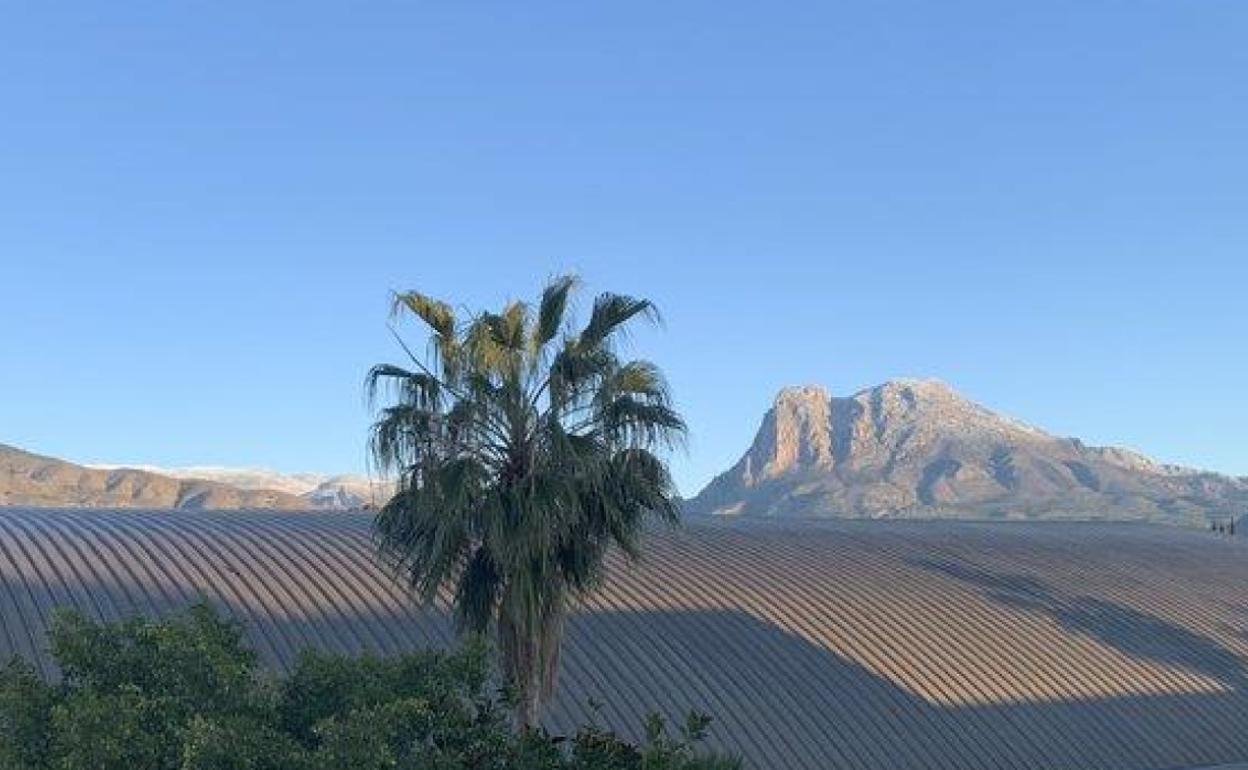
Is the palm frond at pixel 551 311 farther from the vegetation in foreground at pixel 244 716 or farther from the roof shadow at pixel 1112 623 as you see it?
the roof shadow at pixel 1112 623

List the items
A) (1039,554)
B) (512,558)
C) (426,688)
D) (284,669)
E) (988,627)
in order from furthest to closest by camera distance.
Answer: (1039,554), (988,627), (284,669), (512,558), (426,688)

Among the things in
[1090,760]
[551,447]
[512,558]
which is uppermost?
[551,447]

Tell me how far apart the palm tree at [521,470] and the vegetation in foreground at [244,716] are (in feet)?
14.9

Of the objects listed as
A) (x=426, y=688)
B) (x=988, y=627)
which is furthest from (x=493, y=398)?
(x=988, y=627)

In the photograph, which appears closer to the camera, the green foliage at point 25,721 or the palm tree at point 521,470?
the green foliage at point 25,721

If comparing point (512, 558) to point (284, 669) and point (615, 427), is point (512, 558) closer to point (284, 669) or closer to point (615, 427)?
point (615, 427)

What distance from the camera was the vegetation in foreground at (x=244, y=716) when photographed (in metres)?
15.5

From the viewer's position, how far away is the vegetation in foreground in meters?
15.5

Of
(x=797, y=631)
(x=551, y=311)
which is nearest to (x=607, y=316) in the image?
(x=551, y=311)

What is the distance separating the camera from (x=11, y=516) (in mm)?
39875

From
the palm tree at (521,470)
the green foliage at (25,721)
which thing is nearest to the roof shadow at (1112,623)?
the palm tree at (521,470)

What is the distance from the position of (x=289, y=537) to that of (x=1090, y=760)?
74.1 ft

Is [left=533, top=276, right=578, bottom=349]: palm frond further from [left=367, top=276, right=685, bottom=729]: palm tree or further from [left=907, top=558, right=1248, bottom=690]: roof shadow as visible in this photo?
[left=907, top=558, right=1248, bottom=690]: roof shadow

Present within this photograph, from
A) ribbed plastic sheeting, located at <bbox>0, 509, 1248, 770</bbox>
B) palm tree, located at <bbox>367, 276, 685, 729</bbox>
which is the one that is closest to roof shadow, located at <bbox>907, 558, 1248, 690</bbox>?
ribbed plastic sheeting, located at <bbox>0, 509, 1248, 770</bbox>
